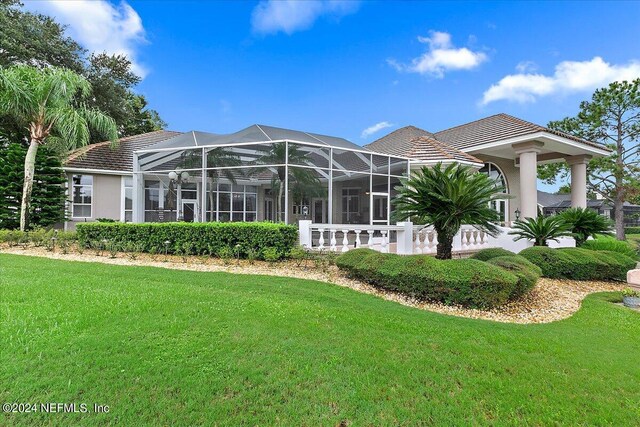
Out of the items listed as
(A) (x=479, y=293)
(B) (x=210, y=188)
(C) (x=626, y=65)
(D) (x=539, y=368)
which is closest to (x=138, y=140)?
(B) (x=210, y=188)

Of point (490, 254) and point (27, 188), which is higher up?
point (27, 188)

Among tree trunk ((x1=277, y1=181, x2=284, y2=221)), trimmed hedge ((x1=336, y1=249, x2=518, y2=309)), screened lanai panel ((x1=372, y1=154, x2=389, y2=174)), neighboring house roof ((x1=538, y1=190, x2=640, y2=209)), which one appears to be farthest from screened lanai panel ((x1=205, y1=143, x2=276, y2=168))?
neighboring house roof ((x1=538, y1=190, x2=640, y2=209))

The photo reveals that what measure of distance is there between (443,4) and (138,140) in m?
18.0

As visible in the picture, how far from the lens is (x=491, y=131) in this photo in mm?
18203

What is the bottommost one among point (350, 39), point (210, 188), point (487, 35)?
point (210, 188)

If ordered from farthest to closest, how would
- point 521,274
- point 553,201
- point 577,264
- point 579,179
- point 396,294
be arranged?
point 553,201 → point 579,179 → point 577,264 → point 396,294 → point 521,274

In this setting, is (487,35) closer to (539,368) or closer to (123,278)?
(539,368)

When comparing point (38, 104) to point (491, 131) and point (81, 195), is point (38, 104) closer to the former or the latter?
point (81, 195)

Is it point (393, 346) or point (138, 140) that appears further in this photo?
point (138, 140)

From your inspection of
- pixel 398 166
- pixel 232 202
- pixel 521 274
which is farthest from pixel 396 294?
pixel 232 202

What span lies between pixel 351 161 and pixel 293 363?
418 inches

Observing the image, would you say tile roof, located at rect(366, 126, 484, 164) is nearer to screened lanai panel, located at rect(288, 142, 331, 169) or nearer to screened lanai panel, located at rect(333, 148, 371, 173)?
screened lanai panel, located at rect(333, 148, 371, 173)

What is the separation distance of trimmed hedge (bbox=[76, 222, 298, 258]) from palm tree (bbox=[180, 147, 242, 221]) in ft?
9.81

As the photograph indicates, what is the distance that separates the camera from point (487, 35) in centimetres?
1320
